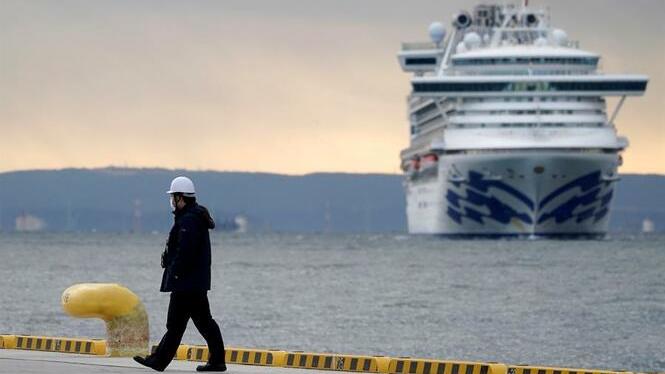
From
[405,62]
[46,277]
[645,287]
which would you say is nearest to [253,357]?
[645,287]

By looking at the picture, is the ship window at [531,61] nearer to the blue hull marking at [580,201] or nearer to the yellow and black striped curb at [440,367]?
the blue hull marking at [580,201]

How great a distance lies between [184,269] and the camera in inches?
536

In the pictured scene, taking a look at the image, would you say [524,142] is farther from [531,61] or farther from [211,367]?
[211,367]

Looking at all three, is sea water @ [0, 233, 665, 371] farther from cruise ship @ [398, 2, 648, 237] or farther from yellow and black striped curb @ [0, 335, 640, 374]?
yellow and black striped curb @ [0, 335, 640, 374]

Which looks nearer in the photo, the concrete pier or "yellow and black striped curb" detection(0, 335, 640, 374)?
the concrete pier

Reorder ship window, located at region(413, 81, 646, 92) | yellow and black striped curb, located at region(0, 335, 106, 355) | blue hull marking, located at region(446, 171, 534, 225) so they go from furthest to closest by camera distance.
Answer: blue hull marking, located at region(446, 171, 534, 225)
ship window, located at region(413, 81, 646, 92)
yellow and black striped curb, located at region(0, 335, 106, 355)

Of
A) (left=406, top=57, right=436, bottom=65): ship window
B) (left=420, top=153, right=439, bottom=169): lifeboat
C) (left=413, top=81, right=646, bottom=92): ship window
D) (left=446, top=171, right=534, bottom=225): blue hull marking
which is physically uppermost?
(left=406, top=57, right=436, bottom=65): ship window

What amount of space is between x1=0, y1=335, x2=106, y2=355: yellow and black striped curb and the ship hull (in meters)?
74.2

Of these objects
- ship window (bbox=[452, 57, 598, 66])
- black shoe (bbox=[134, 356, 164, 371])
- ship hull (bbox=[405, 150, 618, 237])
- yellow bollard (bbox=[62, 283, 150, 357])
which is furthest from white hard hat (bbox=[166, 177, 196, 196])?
ship window (bbox=[452, 57, 598, 66])

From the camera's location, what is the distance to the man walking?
13.6 meters

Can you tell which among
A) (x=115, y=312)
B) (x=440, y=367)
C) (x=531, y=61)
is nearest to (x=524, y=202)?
(x=531, y=61)

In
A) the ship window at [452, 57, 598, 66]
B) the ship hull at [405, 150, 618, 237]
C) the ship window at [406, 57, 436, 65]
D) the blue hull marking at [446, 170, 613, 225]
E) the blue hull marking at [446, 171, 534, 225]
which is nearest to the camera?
the ship hull at [405, 150, 618, 237]

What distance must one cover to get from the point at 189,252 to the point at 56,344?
321 cm

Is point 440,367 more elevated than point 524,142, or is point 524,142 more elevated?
point 524,142
